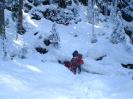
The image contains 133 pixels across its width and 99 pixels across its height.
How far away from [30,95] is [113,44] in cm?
946

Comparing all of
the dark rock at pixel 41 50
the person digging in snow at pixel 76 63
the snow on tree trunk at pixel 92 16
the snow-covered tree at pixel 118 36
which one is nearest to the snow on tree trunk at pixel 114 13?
the snow on tree trunk at pixel 92 16

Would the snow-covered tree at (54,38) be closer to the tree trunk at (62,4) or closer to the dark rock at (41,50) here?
the dark rock at (41,50)

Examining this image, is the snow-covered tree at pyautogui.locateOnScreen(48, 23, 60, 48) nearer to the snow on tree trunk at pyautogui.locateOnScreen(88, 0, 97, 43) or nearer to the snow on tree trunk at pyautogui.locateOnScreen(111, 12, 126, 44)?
the snow on tree trunk at pyautogui.locateOnScreen(88, 0, 97, 43)

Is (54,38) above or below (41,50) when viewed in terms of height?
above

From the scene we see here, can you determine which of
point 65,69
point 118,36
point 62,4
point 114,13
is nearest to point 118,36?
point 118,36

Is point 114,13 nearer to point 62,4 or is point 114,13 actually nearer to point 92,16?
point 92,16

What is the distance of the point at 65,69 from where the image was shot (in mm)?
18078

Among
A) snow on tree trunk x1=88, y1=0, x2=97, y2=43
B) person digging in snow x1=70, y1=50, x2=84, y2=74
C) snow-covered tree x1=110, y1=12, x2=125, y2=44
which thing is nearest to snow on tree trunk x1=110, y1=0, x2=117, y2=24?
snow on tree trunk x1=88, y1=0, x2=97, y2=43

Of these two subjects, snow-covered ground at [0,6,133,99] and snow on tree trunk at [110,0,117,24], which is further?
snow on tree trunk at [110,0,117,24]

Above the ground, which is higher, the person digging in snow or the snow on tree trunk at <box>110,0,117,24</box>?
the snow on tree trunk at <box>110,0,117,24</box>

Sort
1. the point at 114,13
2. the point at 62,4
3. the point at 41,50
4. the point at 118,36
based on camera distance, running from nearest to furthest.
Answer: the point at 41,50
the point at 118,36
the point at 62,4
the point at 114,13

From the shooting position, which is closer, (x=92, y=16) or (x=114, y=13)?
(x=92, y=16)

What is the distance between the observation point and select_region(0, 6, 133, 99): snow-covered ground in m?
13.7

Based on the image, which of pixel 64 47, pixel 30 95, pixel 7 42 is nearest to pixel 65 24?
pixel 64 47
